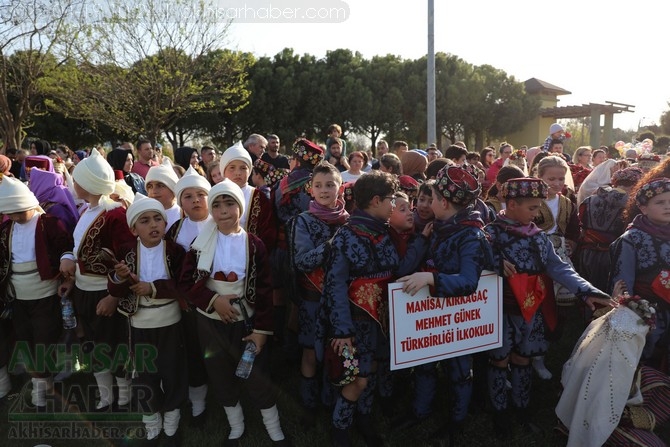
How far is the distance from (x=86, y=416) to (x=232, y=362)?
5.34 feet

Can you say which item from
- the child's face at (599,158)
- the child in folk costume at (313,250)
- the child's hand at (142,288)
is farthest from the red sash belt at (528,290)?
the child's face at (599,158)

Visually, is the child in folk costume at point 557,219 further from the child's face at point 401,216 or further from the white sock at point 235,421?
the white sock at point 235,421

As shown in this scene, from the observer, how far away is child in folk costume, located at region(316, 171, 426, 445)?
282cm

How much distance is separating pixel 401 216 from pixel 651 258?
5.84 ft

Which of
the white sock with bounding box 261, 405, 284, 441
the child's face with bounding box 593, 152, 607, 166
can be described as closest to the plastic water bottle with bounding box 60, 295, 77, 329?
the white sock with bounding box 261, 405, 284, 441

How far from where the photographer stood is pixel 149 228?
311 cm

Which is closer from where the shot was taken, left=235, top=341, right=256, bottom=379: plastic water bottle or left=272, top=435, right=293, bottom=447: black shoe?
left=235, top=341, right=256, bottom=379: plastic water bottle

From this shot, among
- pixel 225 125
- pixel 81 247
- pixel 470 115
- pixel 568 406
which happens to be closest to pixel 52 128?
pixel 225 125

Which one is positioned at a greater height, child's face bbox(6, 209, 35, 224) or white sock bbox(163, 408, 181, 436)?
child's face bbox(6, 209, 35, 224)

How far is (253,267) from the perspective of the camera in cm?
309

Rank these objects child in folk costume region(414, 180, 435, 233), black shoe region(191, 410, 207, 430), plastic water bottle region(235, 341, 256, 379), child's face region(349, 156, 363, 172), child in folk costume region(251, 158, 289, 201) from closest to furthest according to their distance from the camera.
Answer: plastic water bottle region(235, 341, 256, 379) < child in folk costume region(414, 180, 435, 233) < black shoe region(191, 410, 207, 430) < child in folk costume region(251, 158, 289, 201) < child's face region(349, 156, 363, 172)

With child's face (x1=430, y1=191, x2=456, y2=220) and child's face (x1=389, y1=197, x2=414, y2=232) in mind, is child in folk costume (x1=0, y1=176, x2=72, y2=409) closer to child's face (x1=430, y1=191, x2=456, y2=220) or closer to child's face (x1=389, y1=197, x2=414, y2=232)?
child's face (x1=389, y1=197, x2=414, y2=232)

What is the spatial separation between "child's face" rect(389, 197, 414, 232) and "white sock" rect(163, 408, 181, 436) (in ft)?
6.84

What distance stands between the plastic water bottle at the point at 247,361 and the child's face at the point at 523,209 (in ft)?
6.62
